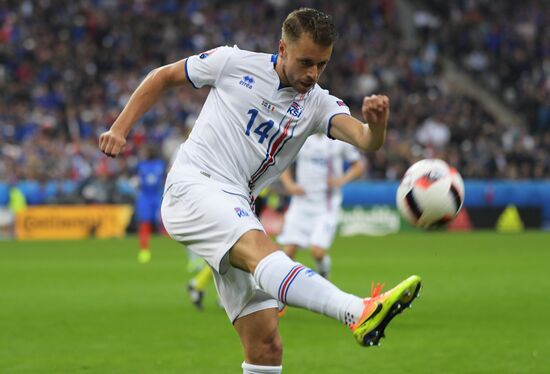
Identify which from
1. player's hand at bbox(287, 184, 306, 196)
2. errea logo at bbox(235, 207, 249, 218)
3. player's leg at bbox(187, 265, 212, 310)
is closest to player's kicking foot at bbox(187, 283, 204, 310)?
player's leg at bbox(187, 265, 212, 310)

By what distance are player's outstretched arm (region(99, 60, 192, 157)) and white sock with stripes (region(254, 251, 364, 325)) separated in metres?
1.16

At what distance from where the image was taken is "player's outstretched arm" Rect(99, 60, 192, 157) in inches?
216

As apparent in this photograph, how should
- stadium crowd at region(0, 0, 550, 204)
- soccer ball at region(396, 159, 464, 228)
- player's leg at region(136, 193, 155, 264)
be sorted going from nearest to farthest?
1. soccer ball at region(396, 159, 464, 228)
2. player's leg at region(136, 193, 155, 264)
3. stadium crowd at region(0, 0, 550, 204)

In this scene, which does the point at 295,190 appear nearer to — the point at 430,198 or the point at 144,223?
the point at 144,223

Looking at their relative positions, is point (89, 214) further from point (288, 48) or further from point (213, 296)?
point (288, 48)

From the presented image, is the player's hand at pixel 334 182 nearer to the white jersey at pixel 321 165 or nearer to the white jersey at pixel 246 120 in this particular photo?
the white jersey at pixel 321 165

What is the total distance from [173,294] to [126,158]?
583 inches

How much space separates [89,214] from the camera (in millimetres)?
26547

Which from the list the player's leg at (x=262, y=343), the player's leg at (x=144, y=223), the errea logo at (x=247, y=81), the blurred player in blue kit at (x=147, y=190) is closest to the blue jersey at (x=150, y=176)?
the blurred player in blue kit at (x=147, y=190)

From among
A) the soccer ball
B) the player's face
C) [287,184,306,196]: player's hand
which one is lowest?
[287,184,306,196]: player's hand

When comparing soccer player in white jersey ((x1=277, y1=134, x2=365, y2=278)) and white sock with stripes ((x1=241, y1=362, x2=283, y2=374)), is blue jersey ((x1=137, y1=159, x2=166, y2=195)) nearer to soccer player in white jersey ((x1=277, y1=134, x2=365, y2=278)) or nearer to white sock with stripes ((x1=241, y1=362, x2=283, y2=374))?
soccer player in white jersey ((x1=277, y1=134, x2=365, y2=278))

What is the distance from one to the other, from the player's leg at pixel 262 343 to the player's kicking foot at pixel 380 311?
45.6 inches

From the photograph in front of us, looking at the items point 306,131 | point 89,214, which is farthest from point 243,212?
point 89,214

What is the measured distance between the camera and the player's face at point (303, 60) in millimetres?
5281
